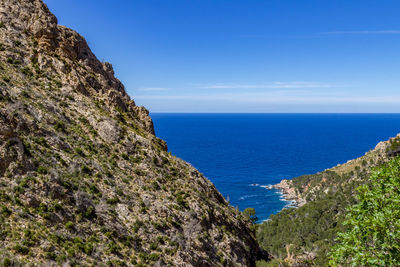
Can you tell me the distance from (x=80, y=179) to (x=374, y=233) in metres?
30.0

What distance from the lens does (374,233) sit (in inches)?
586

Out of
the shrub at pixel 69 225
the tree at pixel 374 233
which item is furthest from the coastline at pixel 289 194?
the tree at pixel 374 233

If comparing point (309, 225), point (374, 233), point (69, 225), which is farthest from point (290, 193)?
point (374, 233)

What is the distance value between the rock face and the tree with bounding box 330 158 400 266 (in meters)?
20.4

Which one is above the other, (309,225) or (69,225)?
(69,225)

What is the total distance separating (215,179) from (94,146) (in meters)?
141

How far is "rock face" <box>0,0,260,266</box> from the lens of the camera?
26359mm

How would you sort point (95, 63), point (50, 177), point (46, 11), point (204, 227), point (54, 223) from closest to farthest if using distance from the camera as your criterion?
point (54, 223) < point (50, 177) < point (204, 227) < point (46, 11) < point (95, 63)

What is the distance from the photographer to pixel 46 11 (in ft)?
172

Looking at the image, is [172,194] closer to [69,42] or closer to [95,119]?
[95,119]

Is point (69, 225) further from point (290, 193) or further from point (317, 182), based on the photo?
point (290, 193)

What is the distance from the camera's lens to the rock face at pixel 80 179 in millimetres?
26359

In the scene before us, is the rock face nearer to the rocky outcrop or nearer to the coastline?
the rocky outcrop

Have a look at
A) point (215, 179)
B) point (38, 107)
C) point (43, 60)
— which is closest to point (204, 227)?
point (38, 107)
